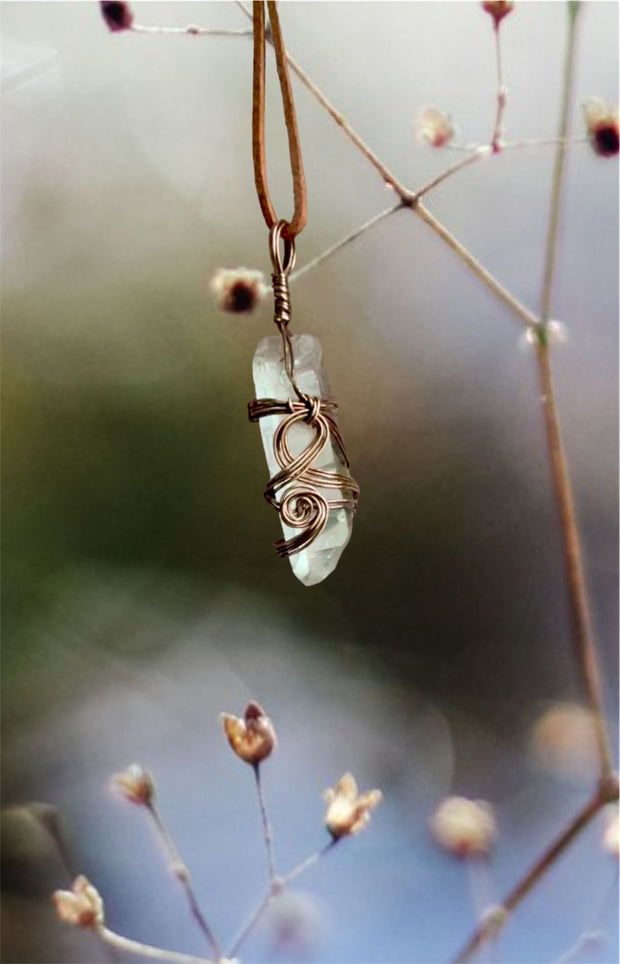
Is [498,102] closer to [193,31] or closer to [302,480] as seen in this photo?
[193,31]


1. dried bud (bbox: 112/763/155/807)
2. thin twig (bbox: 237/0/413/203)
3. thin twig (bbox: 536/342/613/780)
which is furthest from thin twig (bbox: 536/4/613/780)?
dried bud (bbox: 112/763/155/807)

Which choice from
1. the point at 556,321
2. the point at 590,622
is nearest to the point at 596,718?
the point at 590,622

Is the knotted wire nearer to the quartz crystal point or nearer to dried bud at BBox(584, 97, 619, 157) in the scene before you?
the quartz crystal point

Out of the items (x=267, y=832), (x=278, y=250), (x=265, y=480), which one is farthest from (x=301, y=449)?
(x=267, y=832)

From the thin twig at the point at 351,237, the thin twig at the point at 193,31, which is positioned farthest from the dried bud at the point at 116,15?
the thin twig at the point at 351,237

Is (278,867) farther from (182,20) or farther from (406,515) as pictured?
(182,20)

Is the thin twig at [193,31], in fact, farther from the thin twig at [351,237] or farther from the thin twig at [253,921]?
the thin twig at [253,921]
